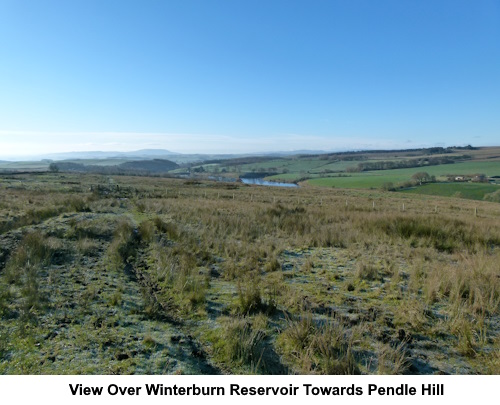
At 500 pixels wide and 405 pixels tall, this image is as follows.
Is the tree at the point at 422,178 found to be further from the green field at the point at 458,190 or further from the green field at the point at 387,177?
the green field at the point at 458,190

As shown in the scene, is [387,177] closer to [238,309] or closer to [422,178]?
[422,178]

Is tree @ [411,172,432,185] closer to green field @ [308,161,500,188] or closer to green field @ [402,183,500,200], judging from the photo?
green field @ [308,161,500,188]

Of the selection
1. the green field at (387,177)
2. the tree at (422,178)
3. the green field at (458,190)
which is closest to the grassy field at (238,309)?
the green field at (458,190)

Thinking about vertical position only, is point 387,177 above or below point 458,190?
above

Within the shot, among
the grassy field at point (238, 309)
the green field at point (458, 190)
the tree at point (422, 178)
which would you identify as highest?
the tree at point (422, 178)

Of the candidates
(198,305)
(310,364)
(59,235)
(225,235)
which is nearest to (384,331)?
(310,364)

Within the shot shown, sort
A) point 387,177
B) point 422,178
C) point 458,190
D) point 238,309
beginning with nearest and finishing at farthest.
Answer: point 238,309 < point 458,190 < point 422,178 < point 387,177

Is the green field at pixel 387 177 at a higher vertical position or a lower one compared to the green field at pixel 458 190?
higher

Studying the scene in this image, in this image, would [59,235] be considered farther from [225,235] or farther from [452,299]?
[452,299]

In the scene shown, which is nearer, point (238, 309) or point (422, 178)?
point (238, 309)

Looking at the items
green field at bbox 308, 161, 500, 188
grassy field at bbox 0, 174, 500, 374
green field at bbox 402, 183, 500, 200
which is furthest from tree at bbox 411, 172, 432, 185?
grassy field at bbox 0, 174, 500, 374

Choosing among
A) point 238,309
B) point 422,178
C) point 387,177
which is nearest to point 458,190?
point 422,178
